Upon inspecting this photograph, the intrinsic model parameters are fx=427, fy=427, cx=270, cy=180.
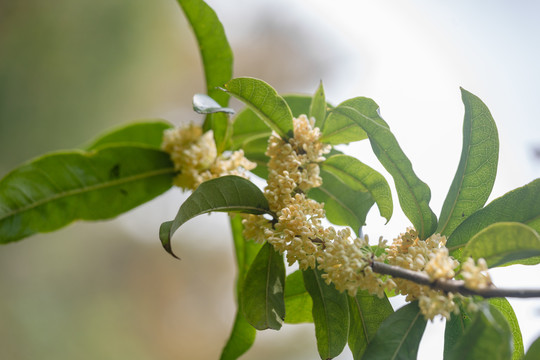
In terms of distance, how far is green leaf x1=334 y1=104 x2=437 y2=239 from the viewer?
1.85 ft

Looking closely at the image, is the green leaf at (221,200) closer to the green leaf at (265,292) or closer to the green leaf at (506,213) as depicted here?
the green leaf at (265,292)

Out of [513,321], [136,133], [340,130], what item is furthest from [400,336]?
[136,133]

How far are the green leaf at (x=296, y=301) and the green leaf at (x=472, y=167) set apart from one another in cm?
24

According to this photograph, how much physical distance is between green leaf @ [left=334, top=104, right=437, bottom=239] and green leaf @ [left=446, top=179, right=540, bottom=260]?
36 mm

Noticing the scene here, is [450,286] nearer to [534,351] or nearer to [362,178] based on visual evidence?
[534,351]

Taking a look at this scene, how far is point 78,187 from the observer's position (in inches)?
31.9

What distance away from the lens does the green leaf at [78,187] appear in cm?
76

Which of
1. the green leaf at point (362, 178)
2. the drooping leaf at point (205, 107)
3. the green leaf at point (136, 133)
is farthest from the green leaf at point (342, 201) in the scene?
the green leaf at point (136, 133)

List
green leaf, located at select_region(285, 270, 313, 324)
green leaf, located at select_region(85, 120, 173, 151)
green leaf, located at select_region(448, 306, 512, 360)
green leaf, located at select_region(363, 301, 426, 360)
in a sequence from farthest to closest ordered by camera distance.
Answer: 1. green leaf, located at select_region(85, 120, 173, 151)
2. green leaf, located at select_region(285, 270, 313, 324)
3. green leaf, located at select_region(363, 301, 426, 360)
4. green leaf, located at select_region(448, 306, 512, 360)

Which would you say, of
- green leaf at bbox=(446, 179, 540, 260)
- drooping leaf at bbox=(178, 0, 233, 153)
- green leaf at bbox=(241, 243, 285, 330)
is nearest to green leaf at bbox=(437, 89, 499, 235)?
green leaf at bbox=(446, 179, 540, 260)

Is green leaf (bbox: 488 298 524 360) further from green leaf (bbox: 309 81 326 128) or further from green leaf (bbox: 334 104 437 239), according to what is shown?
→ green leaf (bbox: 309 81 326 128)

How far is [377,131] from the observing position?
56 cm

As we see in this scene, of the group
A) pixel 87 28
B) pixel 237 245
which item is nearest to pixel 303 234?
pixel 237 245

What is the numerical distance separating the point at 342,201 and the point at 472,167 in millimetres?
204
